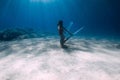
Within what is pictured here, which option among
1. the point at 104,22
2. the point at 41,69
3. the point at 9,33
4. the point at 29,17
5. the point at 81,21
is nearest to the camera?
the point at 41,69

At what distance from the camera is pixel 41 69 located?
218 inches

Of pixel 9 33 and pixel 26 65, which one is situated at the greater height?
pixel 9 33

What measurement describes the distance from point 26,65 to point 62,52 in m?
2.03

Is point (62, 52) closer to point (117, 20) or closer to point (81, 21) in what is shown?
point (117, 20)

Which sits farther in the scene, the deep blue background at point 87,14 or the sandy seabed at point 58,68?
the deep blue background at point 87,14

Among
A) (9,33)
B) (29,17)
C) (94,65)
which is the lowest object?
(94,65)

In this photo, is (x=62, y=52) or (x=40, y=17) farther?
(x=40, y=17)

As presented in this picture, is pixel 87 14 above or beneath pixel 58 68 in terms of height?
above

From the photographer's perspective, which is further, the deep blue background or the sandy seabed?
the deep blue background

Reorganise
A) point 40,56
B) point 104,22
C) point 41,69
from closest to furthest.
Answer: point 41,69
point 40,56
point 104,22

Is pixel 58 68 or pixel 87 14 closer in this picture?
pixel 58 68

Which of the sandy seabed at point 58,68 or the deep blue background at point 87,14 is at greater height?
the deep blue background at point 87,14

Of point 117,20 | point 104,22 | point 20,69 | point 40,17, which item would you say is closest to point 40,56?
point 20,69

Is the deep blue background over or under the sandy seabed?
over
